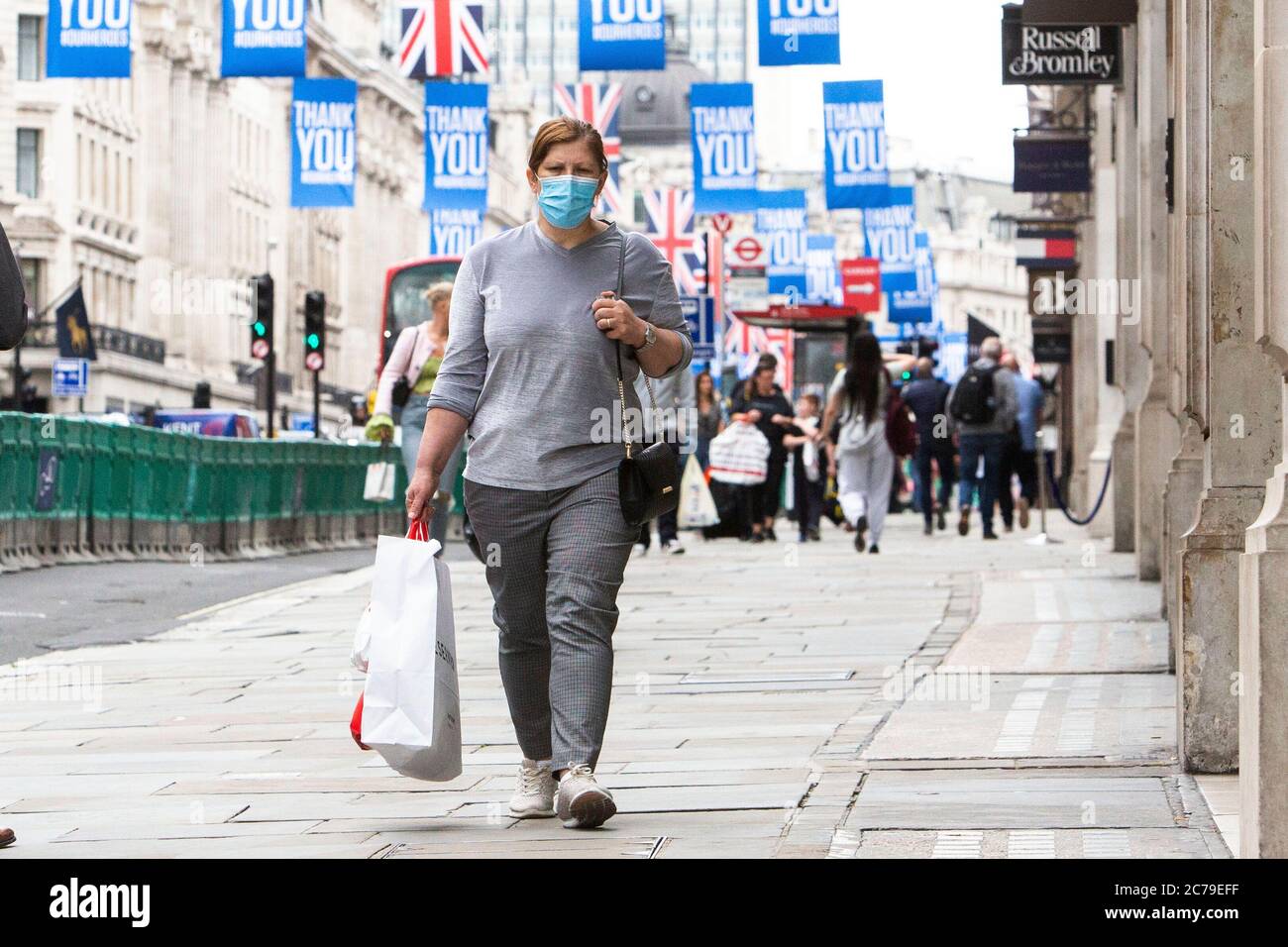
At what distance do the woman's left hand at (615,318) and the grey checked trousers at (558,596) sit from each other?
36 cm

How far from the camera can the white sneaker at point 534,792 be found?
6438 millimetres

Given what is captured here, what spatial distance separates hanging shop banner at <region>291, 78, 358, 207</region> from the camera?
87.0ft

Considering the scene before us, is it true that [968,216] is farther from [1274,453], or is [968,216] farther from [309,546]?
[1274,453]

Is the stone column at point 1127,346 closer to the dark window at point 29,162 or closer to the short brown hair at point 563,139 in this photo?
the short brown hair at point 563,139

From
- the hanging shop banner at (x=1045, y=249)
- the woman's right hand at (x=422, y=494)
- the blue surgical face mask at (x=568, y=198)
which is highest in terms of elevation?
the hanging shop banner at (x=1045, y=249)

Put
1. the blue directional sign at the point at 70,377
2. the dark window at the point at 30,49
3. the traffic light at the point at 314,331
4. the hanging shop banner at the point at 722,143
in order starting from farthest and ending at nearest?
the dark window at the point at 30,49 → the blue directional sign at the point at 70,377 → the traffic light at the point at 314,331 → the hanging shop banner at the point at 722,143

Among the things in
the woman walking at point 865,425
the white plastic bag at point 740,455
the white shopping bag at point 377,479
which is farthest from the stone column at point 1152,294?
the white plastic bag at point 740,455

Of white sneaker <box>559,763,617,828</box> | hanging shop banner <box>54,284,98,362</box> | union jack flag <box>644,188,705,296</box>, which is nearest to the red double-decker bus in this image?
union jack flag <box>644,188,705,296</box>

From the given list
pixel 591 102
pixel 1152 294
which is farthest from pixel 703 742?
pixel 591 102

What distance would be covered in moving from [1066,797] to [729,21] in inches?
7024

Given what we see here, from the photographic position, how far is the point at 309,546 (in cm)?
2473

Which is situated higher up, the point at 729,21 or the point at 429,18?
the point at 729,21
